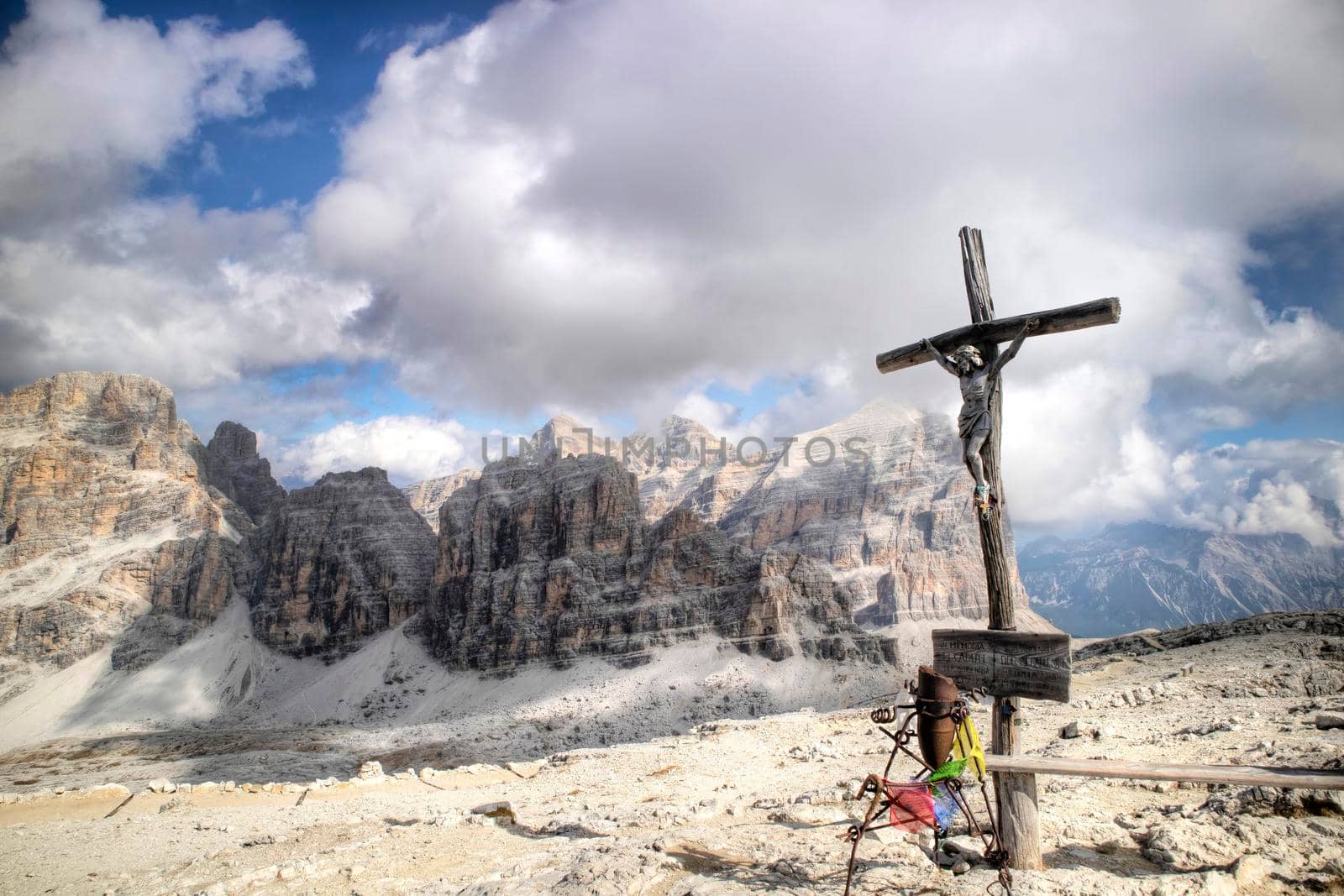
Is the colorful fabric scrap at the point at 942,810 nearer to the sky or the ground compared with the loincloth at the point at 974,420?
nearer to the ground

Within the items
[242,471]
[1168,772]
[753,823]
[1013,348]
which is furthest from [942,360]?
[242,471]

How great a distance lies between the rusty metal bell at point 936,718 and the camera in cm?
576

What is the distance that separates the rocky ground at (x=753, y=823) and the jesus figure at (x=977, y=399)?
3.62 meters

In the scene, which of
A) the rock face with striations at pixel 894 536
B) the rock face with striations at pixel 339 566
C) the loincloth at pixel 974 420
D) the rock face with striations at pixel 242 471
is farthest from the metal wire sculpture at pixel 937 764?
the rock face with striations at pixel 242 471

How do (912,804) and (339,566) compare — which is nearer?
(912,804)

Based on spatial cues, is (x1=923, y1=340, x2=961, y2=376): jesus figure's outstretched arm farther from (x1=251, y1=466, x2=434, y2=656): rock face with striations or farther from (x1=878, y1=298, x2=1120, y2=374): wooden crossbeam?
(x1=251, y1=466, x2=434, y2=656): rock face with striations

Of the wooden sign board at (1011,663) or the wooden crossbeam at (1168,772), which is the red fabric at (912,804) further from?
the wooden sign board at (1011,663)

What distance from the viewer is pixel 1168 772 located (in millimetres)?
6273

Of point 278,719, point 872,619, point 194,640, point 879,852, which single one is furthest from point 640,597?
point 872,619

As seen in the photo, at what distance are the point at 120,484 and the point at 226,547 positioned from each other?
70.7 ft

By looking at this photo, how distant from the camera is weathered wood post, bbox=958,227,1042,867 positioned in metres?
6.39

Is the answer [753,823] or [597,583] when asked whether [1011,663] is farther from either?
[597,583]

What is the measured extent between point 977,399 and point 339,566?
12279 cm

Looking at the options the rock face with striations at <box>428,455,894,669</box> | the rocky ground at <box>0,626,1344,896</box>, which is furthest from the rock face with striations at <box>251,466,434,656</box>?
the rocky ground at <box>0,626,1344,896</box>
